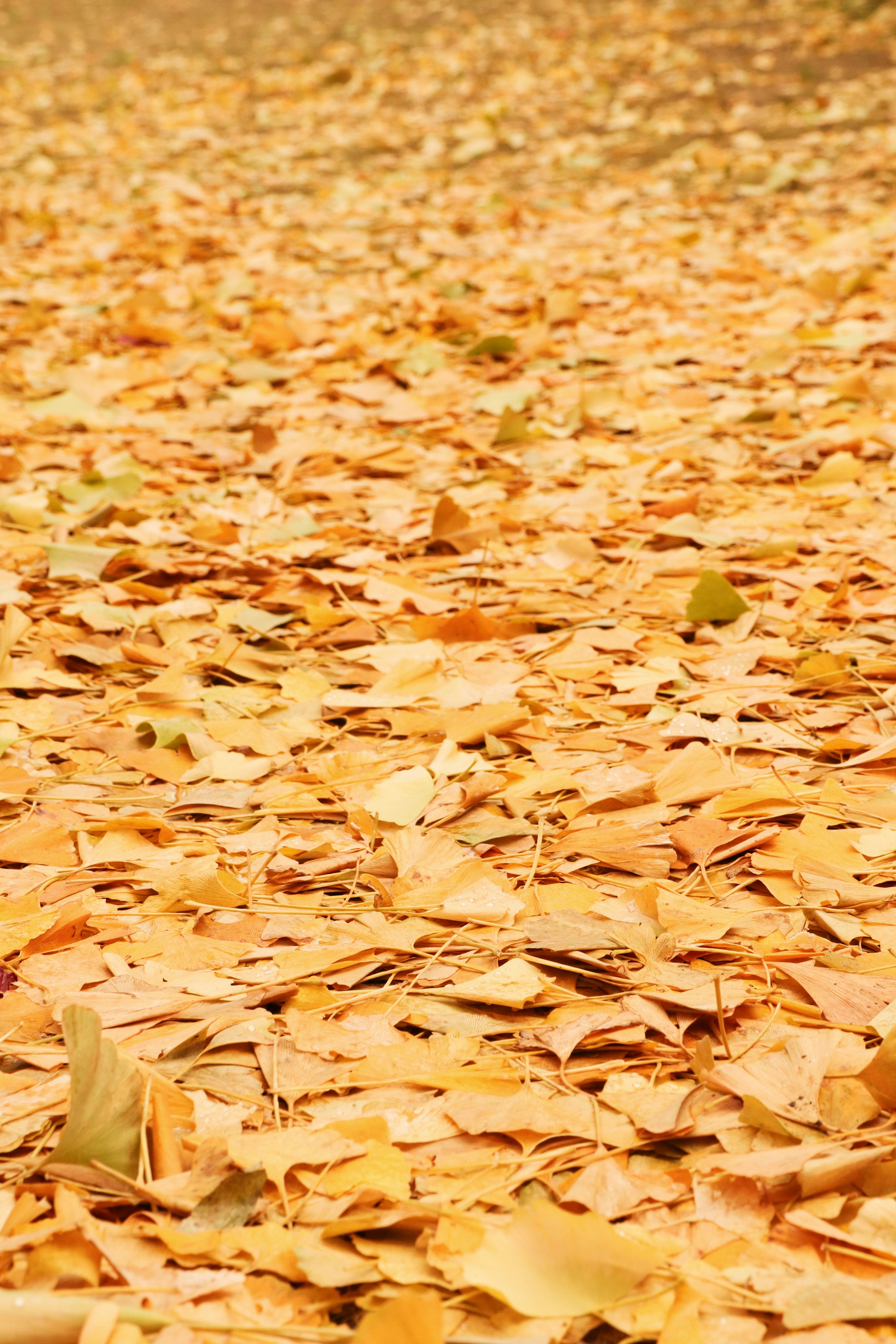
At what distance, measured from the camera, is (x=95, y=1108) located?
765 millimetres

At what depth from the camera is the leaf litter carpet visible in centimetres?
71

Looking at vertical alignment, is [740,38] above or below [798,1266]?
above

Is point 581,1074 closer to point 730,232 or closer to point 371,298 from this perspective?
point 371,298

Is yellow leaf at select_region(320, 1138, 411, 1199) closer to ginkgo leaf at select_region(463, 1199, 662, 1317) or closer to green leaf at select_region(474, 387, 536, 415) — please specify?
ginkgo leaf at select_region(463, 1199, 662, 1317)

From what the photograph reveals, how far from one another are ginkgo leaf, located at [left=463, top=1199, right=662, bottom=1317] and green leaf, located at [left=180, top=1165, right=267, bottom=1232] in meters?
0.14

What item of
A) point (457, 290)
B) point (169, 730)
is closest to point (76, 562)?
point (169, 730)

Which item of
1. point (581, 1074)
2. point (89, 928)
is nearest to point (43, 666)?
point (89, 928)

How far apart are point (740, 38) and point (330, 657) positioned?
4982mm

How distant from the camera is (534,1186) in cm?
77

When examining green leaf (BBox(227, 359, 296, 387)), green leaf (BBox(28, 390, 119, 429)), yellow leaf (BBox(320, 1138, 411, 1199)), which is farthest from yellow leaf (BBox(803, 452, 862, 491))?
yellow leaf (BBox(320, 1138, 411, 1199))

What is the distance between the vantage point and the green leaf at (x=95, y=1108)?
0.76 m

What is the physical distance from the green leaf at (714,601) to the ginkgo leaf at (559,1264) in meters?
0.95

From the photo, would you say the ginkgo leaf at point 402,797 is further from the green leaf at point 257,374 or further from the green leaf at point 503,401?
the green leaf at point 257,374

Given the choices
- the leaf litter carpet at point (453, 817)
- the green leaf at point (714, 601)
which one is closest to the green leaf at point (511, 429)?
the leaf litter carpet at point (453, 817)
